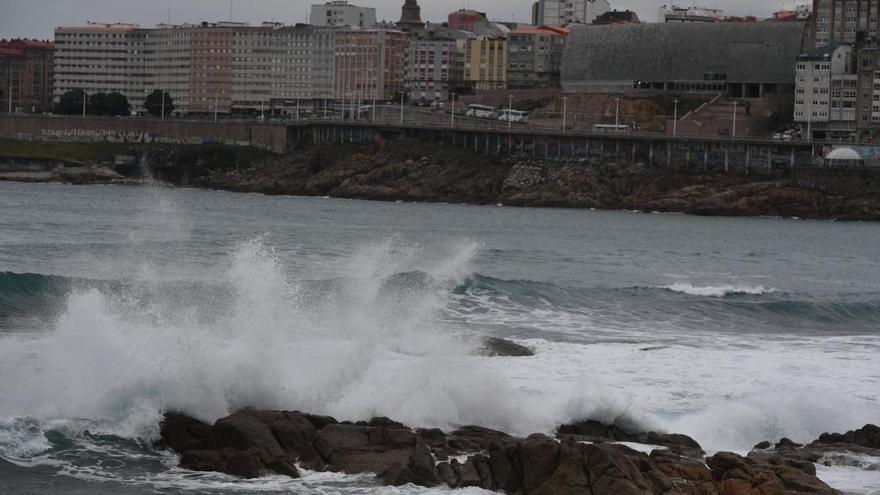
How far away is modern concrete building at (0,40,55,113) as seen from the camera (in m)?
192

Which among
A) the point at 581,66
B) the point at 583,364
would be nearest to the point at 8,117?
the point at 581,66

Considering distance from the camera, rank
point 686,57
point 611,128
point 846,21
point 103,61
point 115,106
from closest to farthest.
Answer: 1. point 611,128
2. point 846,21
3. point 686,57
4. point 115,106
5. point 103,61

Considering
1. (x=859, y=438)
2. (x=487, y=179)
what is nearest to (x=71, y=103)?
(x=487, y=179)

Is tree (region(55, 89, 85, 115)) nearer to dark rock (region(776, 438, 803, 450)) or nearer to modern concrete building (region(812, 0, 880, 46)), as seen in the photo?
modern concrete building (region(812, 0, 880, 46))

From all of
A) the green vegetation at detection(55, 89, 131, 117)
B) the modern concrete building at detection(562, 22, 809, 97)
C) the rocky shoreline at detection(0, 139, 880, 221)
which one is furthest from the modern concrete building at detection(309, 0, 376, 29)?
the rocky shoreline at detection(0, 139, 880, 221)

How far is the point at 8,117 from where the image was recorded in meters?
142

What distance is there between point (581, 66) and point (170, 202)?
62.0 meters

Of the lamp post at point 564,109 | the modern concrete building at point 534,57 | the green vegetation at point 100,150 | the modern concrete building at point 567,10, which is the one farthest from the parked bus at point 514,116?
the modern concrete building at point 567,10

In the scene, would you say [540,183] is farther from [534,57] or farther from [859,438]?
[859,438]

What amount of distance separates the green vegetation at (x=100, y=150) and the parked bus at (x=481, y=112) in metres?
18.5

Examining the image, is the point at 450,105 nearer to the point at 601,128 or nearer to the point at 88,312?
the point at 601,128

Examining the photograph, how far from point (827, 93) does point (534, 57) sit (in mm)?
41743

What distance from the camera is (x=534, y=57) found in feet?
524

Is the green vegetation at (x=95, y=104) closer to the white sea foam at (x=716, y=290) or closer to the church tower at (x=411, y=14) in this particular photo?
the church tower at (x=411, y=14)
